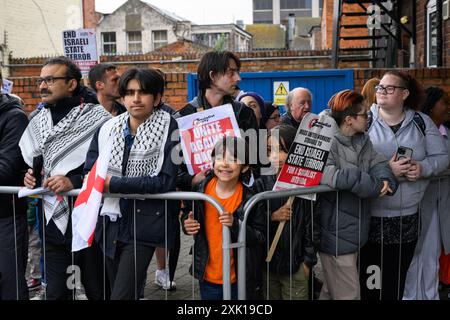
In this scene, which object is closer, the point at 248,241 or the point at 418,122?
the point at 248,241

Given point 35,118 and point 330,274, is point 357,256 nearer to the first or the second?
point 330,274

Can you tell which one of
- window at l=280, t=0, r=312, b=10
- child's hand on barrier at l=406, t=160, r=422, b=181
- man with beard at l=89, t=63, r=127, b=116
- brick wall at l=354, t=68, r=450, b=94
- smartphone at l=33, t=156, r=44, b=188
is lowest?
child's hand on barrier at l=406, t=160, r=422, b=181

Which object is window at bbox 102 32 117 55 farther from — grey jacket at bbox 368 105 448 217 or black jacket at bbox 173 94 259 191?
grey jacket at bbox 368 105 448 217

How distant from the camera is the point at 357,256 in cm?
403

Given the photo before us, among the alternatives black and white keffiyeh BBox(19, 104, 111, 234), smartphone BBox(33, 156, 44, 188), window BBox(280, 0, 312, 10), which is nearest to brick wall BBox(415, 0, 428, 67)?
black and white keffiyeh BBox(19, 104, 111, 234)

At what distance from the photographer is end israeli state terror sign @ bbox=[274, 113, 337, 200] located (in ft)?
11.1

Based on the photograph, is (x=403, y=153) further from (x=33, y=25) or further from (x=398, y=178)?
(x=33, y=25)

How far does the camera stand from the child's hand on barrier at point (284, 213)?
3543mm

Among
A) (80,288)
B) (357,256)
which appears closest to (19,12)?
(80,288)

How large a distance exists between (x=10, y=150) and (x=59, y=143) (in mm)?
396

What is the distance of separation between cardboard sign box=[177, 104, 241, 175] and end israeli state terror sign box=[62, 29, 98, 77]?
421 cm

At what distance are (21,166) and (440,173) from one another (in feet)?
9.83

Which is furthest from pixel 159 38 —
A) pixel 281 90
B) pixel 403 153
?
pixel 403 153

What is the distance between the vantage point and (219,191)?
3.54 metres
